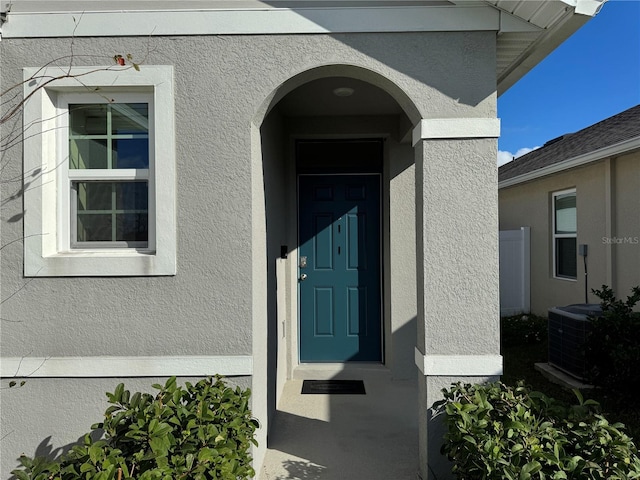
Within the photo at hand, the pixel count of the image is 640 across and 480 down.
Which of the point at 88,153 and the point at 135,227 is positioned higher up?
the point at 88,153

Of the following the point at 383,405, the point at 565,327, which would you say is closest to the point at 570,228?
the point at 565,327

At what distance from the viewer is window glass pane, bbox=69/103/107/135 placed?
2.92 meters

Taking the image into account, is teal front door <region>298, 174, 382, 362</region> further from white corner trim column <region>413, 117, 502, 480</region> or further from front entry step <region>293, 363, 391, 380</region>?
white corner trim column <region>413, 117, 502, 480</region>

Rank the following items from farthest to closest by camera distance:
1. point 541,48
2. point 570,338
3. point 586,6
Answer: point 570,338 < point 541,48 < point 586,6

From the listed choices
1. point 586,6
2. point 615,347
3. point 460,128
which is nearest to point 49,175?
point 460,128

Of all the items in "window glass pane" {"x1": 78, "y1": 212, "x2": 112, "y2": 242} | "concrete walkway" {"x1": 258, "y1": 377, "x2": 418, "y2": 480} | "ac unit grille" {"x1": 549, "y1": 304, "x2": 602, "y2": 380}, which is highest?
"window glass pane" {"x1": 78, "y1": 212, "x2": 112, "y2": 242}

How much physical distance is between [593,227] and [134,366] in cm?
763

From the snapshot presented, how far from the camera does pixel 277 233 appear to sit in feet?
14.1

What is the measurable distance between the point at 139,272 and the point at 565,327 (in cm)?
487

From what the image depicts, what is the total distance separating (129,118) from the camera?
291 centimetres

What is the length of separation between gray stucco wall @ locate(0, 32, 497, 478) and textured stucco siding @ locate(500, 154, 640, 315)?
529 centimetres

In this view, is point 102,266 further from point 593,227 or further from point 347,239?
point 593,227

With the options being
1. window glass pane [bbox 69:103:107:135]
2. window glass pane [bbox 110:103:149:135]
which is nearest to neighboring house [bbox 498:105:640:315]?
window glass pane [bbox 110:103:149:135]

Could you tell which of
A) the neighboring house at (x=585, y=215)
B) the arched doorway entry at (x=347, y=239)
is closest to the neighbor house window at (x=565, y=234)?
the neighboring house at (x=585, y=215)
